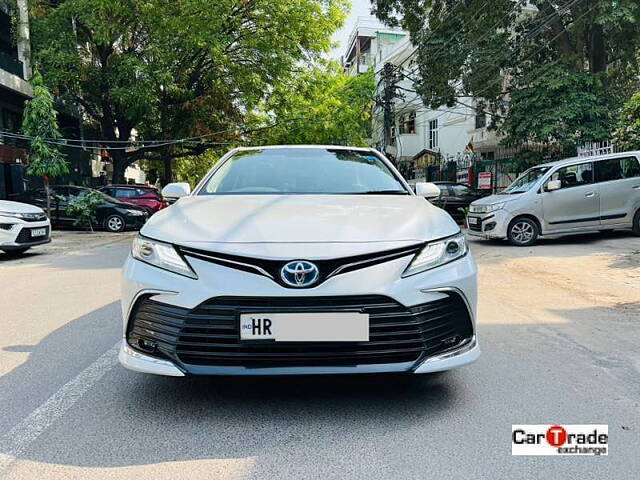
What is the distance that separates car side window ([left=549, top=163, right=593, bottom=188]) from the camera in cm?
1055

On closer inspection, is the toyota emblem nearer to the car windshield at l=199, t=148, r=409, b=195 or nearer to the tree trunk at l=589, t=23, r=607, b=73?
the car windshield at l=199, t=148, r=409, b=195

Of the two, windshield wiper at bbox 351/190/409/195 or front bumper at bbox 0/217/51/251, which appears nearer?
windshield wiper at bbox 351/190/409/195

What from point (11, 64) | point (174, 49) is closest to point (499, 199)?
point (174, 49)

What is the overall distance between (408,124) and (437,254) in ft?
121

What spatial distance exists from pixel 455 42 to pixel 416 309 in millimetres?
17734

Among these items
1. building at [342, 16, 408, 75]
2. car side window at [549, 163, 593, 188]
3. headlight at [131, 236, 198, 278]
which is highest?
building at [342, 16, 408, 75]

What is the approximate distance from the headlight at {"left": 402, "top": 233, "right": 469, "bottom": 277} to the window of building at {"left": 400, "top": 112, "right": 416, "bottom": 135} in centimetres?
3577

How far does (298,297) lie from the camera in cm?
248

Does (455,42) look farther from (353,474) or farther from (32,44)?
(353,474)

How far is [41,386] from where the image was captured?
3.26 metres

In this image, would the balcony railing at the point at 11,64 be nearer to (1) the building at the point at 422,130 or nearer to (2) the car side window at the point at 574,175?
(1) the building at the point at 422,130

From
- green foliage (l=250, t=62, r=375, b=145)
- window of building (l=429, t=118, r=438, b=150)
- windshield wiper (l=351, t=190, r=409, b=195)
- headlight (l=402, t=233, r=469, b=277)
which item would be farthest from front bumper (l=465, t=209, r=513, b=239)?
window of building (l=429, t=118, r=438, b=150)

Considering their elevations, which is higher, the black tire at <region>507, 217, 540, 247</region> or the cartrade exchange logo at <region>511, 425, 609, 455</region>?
the black tire at <region>507, 217, 540, 247</region>

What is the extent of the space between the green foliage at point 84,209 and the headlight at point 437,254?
16.2 metres
